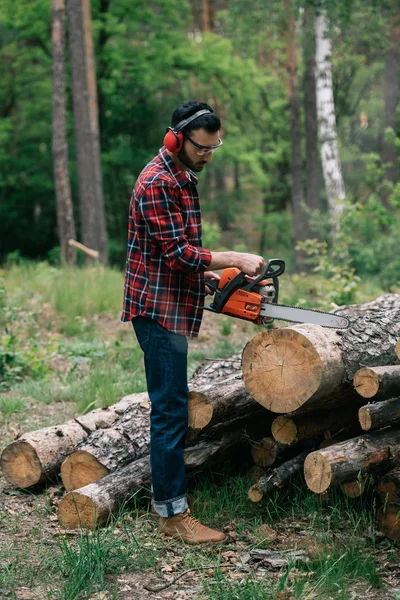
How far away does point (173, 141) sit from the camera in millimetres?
4121

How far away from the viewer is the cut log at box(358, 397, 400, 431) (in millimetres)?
3992

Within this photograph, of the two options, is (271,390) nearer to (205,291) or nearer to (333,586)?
(205,291)

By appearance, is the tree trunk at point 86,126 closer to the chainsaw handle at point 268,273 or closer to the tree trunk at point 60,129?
the tree trunk at point 60,129

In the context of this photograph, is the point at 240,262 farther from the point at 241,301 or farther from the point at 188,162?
the point at 188,162

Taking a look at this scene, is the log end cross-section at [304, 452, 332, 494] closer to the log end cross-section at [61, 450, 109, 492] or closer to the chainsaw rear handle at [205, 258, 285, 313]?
the chainsaw rear handle at [205, 258, 285, 313]

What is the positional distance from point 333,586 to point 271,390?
1.07 m

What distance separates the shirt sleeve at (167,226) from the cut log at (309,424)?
1115 millimetres

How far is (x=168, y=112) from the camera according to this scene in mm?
23938

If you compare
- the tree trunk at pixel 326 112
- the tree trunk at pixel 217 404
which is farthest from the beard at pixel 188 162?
the tree trunk at pixel 326 112

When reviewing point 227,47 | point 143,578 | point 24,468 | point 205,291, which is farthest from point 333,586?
point 227,47

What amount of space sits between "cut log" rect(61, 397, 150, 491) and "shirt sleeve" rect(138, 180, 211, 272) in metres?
1.42

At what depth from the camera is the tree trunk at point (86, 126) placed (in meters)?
17.0

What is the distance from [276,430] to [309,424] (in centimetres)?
22

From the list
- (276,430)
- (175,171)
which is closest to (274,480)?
(276,430)
